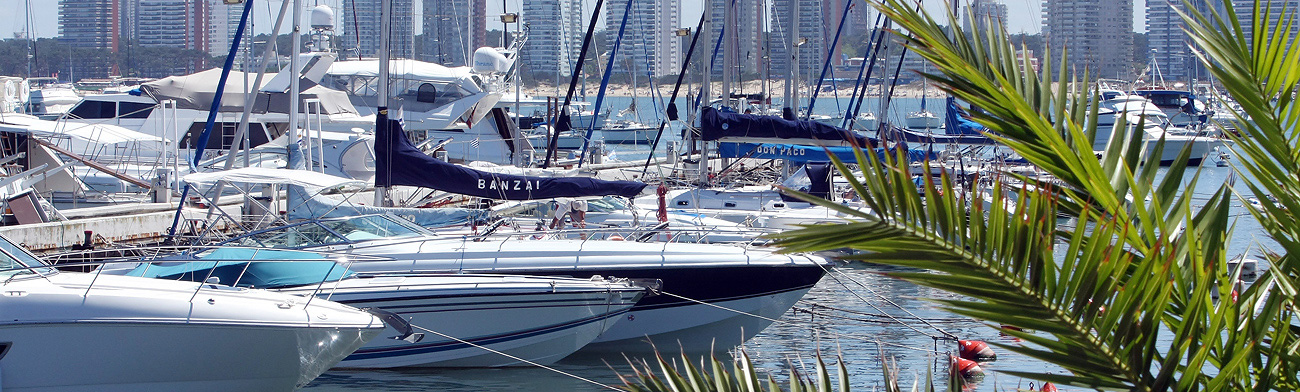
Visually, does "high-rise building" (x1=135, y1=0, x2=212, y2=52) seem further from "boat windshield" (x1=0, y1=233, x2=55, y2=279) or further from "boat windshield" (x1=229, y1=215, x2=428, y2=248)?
"boat windshield" (x1=0, y1=233, x2=55, y2=279)

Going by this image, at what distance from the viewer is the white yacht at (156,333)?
820 cm

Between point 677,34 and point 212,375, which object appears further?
point 677,34

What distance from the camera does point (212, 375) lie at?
8812mm

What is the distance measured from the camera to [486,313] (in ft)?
37.7

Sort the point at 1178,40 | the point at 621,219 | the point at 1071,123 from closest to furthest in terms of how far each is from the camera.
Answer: the point at 1071,123 < the point at 621,219 < the point at 1178,40

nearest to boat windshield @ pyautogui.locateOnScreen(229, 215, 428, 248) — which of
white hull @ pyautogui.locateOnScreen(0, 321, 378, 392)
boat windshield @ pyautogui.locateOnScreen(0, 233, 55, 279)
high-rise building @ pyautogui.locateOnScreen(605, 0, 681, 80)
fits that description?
boat windshield @ pyautogui.locateOnScreen(0, 233, 55, 279)

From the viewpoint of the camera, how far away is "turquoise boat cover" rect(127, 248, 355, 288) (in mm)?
10727

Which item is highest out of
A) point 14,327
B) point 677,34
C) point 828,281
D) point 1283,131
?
point 677,34

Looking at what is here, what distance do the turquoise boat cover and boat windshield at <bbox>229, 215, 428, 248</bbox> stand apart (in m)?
0.80

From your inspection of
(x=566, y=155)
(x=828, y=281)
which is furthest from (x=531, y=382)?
(x=566, y=155)

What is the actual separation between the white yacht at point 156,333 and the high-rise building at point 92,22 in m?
116

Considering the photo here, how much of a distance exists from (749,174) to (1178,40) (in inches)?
2950

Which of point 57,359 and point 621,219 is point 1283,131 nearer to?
point 57,359

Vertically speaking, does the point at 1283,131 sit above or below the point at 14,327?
above
